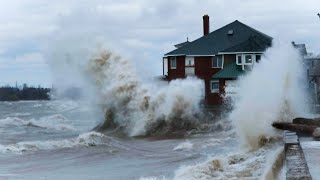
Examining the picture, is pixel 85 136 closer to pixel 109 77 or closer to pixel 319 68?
pixel 109 77

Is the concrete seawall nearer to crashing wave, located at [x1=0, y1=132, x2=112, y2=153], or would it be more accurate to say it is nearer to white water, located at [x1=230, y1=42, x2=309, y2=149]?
white water, located at [x1=230, y1=42, x2=309, y2=149]

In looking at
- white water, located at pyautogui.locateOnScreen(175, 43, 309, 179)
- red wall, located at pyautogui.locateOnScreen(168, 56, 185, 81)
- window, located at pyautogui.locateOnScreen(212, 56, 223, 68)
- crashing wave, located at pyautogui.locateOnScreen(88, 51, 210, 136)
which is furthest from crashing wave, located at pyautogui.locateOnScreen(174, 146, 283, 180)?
red wall, located at pyautogui.locateOnScreen(168, 56, 185, 81)

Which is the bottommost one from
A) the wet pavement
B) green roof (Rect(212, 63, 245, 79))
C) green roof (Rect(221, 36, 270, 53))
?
the wet pavement

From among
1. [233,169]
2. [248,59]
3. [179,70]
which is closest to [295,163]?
[233,169]

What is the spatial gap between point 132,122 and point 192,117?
319 cm

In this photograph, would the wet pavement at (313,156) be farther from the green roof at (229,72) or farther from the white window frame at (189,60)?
the white window frame at (189,60)

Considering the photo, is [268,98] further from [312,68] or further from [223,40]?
[312,68]

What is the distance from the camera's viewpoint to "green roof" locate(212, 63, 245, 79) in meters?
44.4

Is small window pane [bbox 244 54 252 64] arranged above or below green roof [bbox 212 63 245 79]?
above

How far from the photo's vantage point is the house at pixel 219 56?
148 ft

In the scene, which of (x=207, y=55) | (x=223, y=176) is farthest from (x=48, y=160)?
(x=207, y=55)

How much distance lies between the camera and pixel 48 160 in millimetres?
17969

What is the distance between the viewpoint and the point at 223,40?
161ft

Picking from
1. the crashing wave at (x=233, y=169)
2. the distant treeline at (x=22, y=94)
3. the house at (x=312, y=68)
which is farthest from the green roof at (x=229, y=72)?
the distant treeline at (x=22, y=94)
